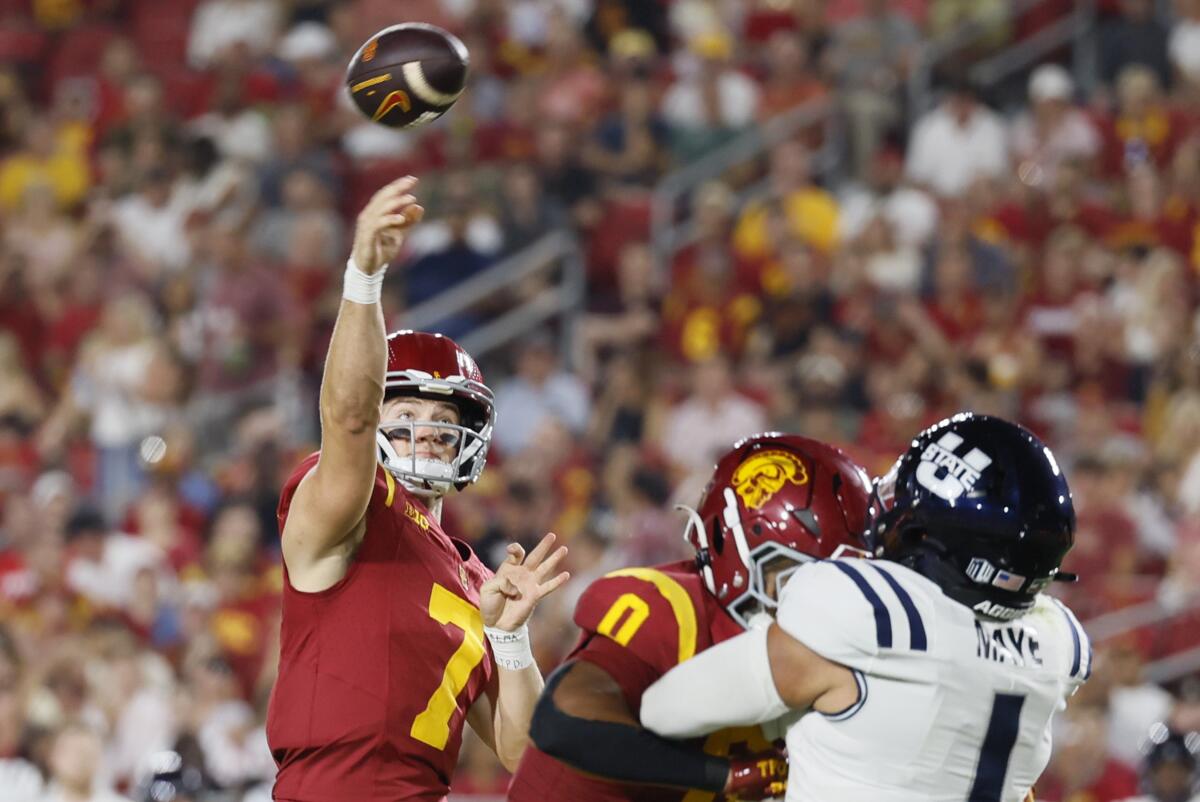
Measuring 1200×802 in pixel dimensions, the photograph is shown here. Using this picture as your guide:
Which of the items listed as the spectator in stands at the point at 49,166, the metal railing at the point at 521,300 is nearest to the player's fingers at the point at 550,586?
the metal railing at the point at 521,300

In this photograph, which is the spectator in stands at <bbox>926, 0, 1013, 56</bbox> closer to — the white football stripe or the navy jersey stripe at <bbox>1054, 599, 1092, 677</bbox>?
the white football stripe

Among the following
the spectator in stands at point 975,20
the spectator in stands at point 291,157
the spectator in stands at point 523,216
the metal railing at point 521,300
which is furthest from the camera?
the spectator in stands at point 975,20

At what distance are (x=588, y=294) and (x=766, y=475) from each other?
7680 mm

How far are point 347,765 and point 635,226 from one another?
782cm

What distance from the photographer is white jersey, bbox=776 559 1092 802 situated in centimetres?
311

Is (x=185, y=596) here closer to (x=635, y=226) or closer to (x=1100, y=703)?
(x=635, y=226)

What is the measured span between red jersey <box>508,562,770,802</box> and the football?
133cm

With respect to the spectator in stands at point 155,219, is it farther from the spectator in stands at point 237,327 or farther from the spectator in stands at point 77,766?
the spectator in stands at point 77,766

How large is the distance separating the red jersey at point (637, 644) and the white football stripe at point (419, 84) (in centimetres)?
133

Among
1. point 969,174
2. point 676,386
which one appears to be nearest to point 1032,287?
point 969,174

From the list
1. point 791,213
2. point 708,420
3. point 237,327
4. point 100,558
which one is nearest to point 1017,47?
point 791,213

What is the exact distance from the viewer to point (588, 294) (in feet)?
37.0

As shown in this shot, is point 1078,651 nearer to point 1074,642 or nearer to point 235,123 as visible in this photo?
point 1074,642

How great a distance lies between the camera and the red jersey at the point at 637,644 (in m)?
3.51
